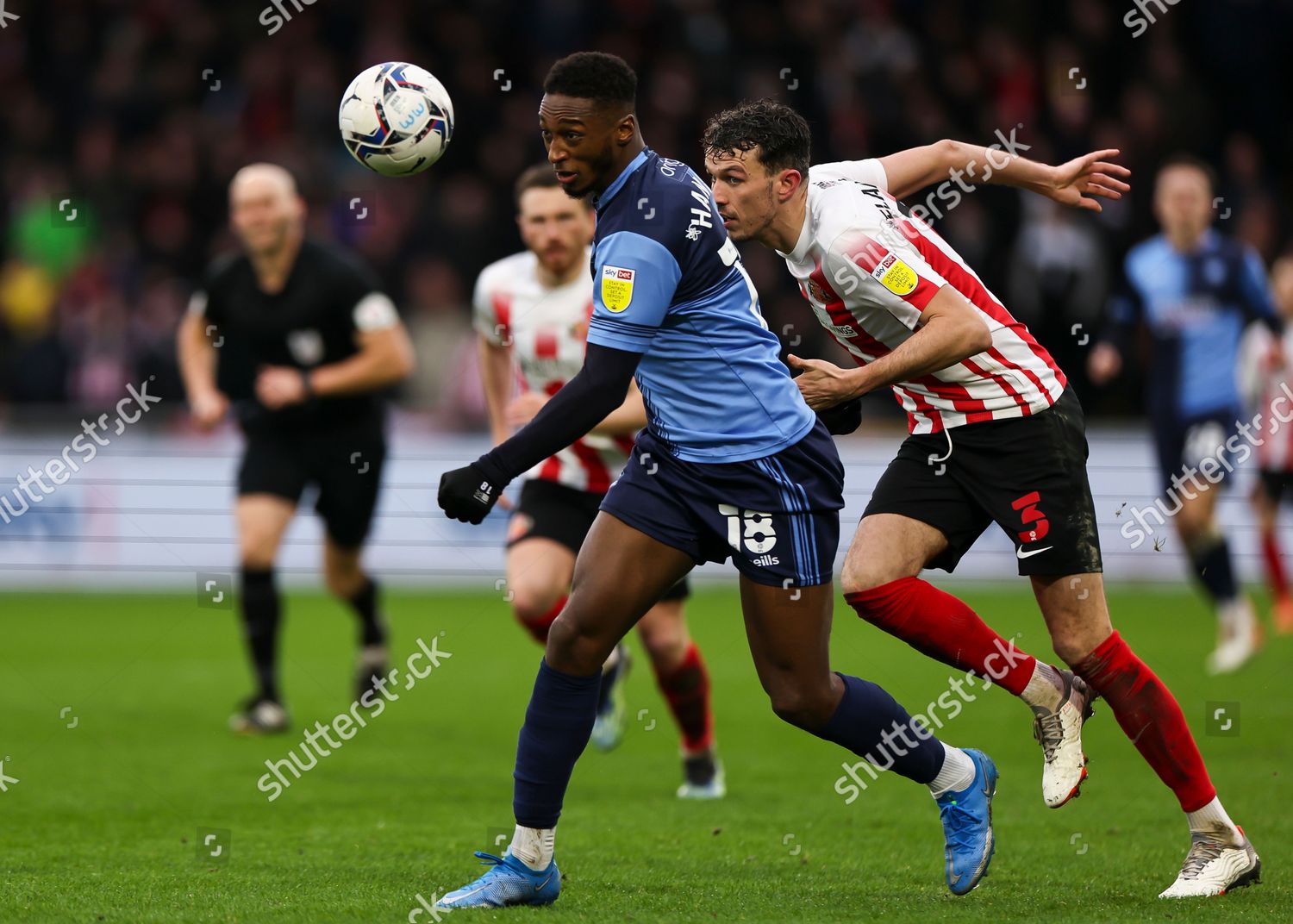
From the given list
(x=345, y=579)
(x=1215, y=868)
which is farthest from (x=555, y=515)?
(x=1215, y=868)

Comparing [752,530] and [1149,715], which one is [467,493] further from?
[1149,715]

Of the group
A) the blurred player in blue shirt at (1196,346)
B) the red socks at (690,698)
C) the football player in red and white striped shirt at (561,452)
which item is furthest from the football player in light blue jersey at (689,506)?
the blurred player in blue shirt at (1196,346)

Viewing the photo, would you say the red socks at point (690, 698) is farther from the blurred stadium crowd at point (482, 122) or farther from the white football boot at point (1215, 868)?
the blurred stadium crowd at point (482, 122)

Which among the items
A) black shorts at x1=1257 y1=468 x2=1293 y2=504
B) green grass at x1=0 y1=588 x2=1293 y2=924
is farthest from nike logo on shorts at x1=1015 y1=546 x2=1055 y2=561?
black shorts at x1=1257 y1=468 x2=1293 y2=504

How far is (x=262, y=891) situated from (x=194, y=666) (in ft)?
21.1

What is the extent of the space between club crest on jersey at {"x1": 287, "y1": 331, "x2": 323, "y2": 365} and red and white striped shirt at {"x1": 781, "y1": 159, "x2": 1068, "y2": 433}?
4392 mm

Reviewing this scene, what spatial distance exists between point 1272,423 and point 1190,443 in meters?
2.35

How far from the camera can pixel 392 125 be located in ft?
17.3

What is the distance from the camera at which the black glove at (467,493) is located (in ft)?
14.0

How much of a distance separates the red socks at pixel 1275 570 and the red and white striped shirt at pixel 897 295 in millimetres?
7203

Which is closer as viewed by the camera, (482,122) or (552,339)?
(552,339)

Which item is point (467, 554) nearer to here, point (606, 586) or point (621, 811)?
point (621, 811)

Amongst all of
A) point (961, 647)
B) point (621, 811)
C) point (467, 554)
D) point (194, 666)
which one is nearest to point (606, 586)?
point (961, 647)

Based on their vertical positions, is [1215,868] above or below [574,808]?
above
